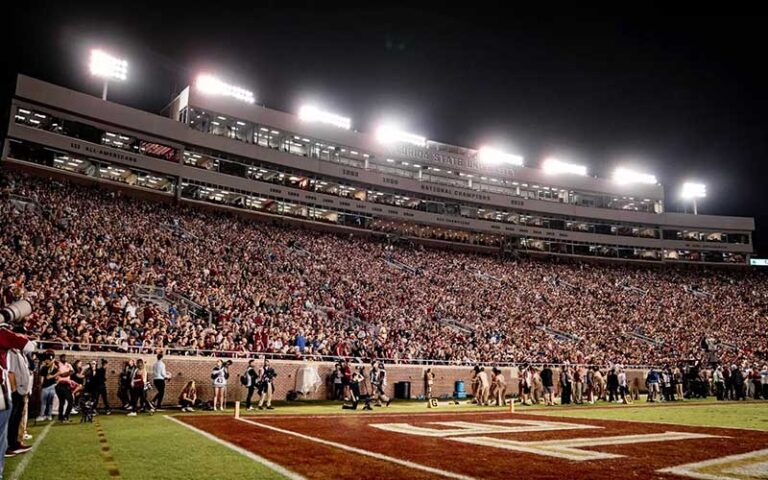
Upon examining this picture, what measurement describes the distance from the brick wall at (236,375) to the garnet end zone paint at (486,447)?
6607 mm

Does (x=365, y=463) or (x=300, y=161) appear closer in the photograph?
(x=365, y=463)

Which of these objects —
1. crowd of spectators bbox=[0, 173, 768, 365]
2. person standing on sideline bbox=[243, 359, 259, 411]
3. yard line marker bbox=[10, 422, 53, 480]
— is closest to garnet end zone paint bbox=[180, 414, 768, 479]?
yard line marker bbox=[10, 422, 53, 480]

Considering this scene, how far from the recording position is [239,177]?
149ft

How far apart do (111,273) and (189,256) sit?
20.5 feet

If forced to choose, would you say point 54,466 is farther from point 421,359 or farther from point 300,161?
point 300,161

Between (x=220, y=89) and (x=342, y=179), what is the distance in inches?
552

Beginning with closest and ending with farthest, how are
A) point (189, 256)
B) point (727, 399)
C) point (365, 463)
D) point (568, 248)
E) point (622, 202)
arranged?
point (365, 463) → point (727, 399) → point (189, 256) → point (568, 248) → point (622, 202)

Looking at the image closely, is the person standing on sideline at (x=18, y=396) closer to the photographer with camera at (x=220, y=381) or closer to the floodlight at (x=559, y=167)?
the photographer with camera at (x=220, y=381)

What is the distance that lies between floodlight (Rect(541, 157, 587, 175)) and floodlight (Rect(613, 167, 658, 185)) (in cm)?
513

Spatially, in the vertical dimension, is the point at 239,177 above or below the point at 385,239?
above

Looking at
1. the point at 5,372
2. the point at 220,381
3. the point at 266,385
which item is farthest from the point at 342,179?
the point at 5,372

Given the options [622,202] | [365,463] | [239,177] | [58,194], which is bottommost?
[365,463]

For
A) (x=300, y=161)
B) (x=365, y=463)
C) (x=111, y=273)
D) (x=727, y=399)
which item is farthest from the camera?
(x=300, y=161)

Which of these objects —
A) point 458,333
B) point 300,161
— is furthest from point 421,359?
point 300,161
